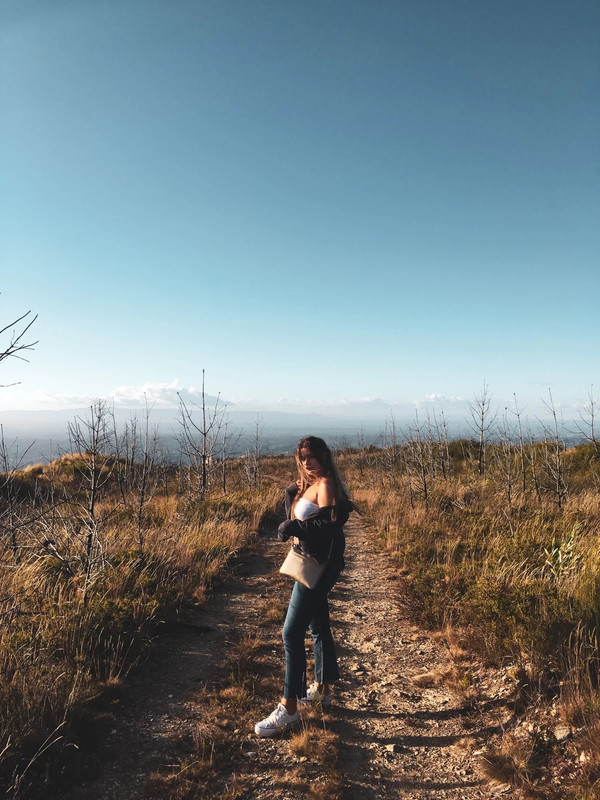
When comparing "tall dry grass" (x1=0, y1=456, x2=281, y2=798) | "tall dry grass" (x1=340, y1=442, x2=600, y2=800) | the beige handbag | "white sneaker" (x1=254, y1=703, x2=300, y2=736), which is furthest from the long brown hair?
"tall dry grass" (x1=0, y1=456, x2=281, y2=798)

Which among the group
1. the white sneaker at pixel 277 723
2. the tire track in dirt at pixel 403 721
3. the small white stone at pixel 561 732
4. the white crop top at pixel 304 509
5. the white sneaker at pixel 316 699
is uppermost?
the white crop top at pixel 304 509

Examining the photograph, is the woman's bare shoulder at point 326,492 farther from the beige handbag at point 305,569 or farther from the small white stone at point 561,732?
the small white stone at point 561,732

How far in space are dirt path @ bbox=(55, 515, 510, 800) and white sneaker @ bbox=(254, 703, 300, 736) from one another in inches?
2.9

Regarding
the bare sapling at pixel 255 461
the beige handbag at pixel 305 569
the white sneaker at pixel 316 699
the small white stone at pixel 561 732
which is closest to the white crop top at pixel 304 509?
the beige handbag at pixel 305 569

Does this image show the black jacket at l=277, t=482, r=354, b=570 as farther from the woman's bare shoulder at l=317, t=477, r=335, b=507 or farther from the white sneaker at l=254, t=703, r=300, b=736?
the white sneaker at l=254, t=703, r=300, b=736

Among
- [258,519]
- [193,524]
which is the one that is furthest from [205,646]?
[258,519]

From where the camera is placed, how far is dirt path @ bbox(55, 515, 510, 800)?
2773 mm

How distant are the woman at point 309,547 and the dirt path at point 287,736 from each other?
0.21 metres

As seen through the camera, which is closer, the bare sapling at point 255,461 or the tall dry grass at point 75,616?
the tall dry grass at point 75,616

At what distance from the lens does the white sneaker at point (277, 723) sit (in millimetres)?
3203

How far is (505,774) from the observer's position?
2.75 meters

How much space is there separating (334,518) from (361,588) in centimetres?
426

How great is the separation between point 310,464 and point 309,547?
0.63 m

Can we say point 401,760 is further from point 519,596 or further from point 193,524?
point 193,524
